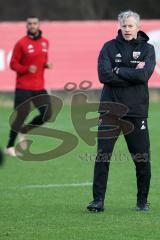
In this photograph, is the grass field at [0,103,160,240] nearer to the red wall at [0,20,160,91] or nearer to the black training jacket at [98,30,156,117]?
the black training jacket at [98,30,156,117]

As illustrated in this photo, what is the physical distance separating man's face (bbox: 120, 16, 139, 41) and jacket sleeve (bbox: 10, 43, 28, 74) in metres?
6.02

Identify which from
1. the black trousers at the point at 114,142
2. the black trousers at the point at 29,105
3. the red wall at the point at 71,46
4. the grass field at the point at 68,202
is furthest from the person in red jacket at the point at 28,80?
the red wall at the point at 71,46

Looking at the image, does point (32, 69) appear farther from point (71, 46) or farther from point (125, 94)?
point (71, 46)

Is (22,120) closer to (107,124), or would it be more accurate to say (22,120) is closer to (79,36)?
(107,124)

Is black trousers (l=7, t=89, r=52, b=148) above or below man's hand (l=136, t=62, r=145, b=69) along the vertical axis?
below

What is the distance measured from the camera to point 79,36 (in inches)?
1011

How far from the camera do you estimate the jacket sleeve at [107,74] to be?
928 cm

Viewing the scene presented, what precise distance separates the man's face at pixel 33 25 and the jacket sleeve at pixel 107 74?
5.74 metres

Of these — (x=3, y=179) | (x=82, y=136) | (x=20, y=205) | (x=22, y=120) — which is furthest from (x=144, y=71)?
(x=82, y=136)

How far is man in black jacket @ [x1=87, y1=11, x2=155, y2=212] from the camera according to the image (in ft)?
30.5

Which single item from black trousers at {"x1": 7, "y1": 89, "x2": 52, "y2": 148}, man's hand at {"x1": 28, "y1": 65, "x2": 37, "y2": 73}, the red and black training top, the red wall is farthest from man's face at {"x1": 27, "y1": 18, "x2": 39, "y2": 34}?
the red wall

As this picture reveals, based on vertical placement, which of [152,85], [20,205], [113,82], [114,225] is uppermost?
[113,82]

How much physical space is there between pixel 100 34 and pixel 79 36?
0.62 m

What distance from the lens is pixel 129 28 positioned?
30.3 feet
